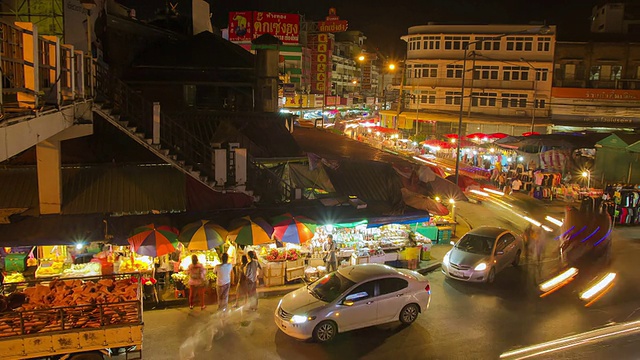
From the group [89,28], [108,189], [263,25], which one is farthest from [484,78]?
[108,189]

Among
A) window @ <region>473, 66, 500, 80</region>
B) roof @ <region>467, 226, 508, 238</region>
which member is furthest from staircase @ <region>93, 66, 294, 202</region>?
window @ <region>473, 66, 500, 80</region>

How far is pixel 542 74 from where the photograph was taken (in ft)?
181

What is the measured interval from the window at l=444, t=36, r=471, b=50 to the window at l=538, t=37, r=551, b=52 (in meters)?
7.33

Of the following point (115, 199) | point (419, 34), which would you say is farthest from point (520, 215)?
point (419, 34)

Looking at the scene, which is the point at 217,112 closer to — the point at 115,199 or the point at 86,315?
the point at 115,199

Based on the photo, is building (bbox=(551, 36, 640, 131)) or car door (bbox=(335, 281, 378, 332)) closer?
car door (bbox=(335, 281, 378, 332))

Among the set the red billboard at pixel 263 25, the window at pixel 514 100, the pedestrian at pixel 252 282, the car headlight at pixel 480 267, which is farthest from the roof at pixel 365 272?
the window at pixel 514 100

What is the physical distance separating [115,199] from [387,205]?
9.42m

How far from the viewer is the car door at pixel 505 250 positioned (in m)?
18.3

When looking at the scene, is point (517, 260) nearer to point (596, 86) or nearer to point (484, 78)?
point (484, 78)

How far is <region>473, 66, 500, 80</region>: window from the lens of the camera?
5638 cm

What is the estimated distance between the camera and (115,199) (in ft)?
54.9

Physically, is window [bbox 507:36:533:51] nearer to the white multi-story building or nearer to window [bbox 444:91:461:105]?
the white multi-story building

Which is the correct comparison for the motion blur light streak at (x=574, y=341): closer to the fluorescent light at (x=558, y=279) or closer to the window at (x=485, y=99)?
the fluorescent light at (x=558, y=279)
